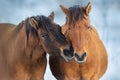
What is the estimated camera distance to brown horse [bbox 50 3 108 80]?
9.56m

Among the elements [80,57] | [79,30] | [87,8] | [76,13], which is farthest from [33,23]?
[80,57]

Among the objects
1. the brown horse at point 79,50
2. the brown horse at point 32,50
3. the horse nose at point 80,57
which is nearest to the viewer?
the horse nose at point 80,57

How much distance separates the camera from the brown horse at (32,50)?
32.7 feet

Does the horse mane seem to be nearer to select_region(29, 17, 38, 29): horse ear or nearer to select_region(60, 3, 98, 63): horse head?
select_region(60, 3, 98, 63): horse head

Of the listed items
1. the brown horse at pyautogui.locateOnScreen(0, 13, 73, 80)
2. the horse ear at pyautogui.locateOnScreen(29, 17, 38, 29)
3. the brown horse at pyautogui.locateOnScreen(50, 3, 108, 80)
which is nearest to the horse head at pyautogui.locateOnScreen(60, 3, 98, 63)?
the brown horse at pyautogui.locateOnScreen(50, 3, 108, 80)

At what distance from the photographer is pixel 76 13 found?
9922 millimetres

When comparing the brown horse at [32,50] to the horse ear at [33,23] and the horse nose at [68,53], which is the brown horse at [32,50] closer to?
the horse ear at [33,23]

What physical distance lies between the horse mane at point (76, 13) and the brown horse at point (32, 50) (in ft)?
1.36

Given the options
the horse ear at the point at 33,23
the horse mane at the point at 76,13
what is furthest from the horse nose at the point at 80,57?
the horse ear at the point at 33,23

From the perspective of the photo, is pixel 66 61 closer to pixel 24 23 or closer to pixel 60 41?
pixel 60 41

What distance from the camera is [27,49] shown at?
Result: 401 inches

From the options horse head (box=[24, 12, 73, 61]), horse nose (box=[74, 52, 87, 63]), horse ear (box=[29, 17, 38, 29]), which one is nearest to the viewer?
horse nose (box=[74, 52, 87, 63])

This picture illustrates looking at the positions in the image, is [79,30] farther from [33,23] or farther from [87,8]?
[33,23]

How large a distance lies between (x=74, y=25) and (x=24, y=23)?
1.27 m
